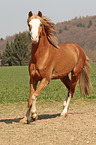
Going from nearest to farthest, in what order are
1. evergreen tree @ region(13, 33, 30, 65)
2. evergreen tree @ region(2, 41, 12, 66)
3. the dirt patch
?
the dirt patch → evergreen tree @ region(2, 41, 12, 66) → evergreen tree @ region(13, 33, 30, 65)

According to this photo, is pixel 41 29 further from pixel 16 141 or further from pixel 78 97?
pixel 78 97

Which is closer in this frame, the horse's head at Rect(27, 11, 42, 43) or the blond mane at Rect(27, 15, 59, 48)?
the horse's head at Rect(27, 11, 42, 43)

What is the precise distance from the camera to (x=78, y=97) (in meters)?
14.6

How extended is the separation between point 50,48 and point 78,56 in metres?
1.54

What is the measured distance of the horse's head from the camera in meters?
6.46

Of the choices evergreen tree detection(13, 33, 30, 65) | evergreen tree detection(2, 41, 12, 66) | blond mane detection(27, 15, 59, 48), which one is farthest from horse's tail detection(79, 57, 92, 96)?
evergreen tree detection(2, 41, 12, 66)

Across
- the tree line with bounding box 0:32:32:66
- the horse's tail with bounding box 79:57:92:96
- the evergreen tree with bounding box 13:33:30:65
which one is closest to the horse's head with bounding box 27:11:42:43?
the horse's tail with bounding box 79:57:92:96

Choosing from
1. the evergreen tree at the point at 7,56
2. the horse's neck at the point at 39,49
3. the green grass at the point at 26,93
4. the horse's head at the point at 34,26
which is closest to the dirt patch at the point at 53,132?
the horse's neck at the point at 39,49

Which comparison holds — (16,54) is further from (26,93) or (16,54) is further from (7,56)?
(26,93)

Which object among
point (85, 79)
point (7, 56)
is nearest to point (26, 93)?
point (85, 79)

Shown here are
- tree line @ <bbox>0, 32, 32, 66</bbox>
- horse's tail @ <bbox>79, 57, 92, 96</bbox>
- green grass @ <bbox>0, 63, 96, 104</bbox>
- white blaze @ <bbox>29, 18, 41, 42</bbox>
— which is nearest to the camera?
white blaze @ <bbox>29, 18, 41, 42</bbox>

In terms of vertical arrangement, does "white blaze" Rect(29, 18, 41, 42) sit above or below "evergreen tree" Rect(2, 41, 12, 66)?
above

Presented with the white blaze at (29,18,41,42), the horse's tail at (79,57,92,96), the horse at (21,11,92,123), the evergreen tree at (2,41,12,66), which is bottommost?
the evergreen tree at (2,41,12,66)

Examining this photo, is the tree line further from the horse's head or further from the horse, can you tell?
the horse's head
